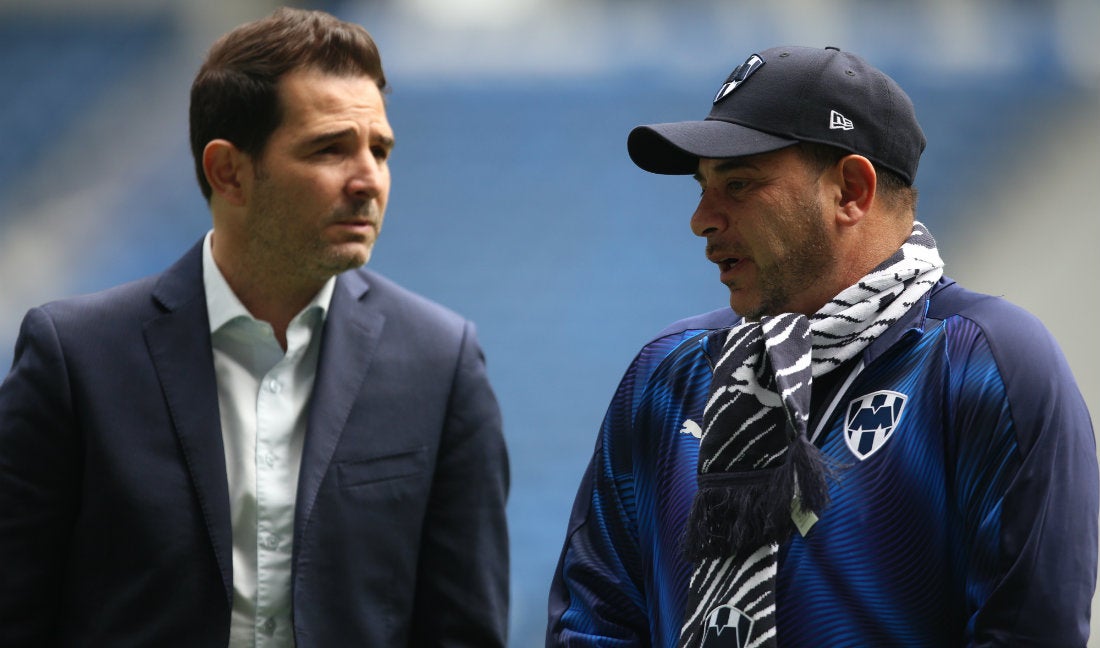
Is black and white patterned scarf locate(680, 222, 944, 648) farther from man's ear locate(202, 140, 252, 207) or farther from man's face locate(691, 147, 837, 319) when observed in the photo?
man's ear locate(202, 140, 252, 207)

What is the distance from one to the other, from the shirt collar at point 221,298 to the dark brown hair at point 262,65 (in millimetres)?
136

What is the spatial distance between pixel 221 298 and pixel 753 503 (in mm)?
928

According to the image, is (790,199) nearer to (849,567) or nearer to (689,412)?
(689,412)

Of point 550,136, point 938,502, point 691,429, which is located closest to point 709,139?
point 691,429

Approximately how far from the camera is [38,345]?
1.88 meters

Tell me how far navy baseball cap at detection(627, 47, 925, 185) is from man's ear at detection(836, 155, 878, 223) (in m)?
0.02

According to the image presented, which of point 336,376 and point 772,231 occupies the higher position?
point 772,231

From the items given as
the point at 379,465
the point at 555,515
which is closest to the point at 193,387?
the point at 379,465

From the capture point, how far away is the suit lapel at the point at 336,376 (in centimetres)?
190

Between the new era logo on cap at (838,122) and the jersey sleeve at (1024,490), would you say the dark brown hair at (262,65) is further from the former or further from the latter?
the jersey sleeve at (1024,490)

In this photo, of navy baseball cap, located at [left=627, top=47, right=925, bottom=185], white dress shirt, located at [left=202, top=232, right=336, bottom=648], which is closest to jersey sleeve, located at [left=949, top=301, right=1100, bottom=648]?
navy baseball cap, located at [left=627, top=47, right=925, bottom=185]

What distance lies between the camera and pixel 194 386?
6.31 feet

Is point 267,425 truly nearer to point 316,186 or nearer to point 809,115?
point 316,186

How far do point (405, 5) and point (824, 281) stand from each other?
16.2 ft
